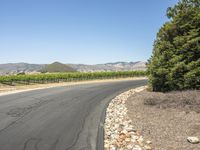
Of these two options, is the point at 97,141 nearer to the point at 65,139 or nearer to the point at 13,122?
the point at 65,139

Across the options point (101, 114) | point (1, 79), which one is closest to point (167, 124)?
point (101, 114)

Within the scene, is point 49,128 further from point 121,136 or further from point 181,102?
point 181,102

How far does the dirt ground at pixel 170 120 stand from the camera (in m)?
7.84

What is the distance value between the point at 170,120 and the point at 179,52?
8.68m

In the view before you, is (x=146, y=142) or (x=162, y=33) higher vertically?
(x=162, y=33)

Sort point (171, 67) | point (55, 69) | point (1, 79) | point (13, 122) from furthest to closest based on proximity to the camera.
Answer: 1. point (55, 69)
2. point (1, 79)
3. point (171, 67)
4. point (13, 122)

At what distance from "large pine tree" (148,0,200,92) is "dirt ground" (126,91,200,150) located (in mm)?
3121

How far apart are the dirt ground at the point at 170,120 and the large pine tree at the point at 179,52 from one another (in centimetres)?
312

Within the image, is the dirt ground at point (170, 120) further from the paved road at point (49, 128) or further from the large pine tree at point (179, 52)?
the large pine tree at point (179, 52)

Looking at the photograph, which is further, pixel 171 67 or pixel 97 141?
pixel 171 67

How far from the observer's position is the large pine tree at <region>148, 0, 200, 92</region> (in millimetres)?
16408

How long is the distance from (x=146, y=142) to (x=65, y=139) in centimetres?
289

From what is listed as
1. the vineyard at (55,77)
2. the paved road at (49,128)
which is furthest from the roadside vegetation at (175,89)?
the vineyard at (55,77)

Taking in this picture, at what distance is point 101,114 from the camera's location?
1298cm
